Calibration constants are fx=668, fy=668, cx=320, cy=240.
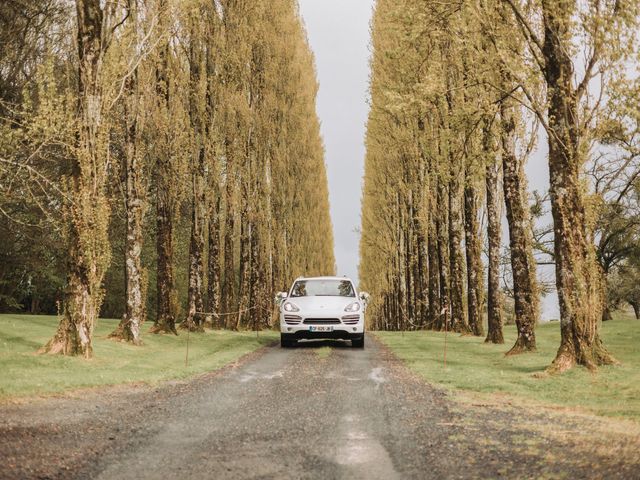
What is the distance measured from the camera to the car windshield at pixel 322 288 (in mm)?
16922

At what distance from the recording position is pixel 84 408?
24.1ft

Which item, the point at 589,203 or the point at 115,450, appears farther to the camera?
the point at 589,203

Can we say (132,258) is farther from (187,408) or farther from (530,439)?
(530,439)

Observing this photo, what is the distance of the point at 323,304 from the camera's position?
1595 cm

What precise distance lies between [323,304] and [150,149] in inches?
351

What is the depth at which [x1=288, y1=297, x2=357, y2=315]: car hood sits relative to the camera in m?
15.8

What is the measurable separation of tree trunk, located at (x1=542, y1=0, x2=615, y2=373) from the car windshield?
6.46 meters

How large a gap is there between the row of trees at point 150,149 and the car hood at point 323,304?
14.5 ft

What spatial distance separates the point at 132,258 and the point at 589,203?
37.0 ft

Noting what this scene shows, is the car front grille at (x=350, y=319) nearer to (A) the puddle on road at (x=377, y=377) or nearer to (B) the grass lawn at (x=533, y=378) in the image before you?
(B) the grass lawn at (x=533, y=378)

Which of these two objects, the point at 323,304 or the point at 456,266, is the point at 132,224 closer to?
the point at 323,304

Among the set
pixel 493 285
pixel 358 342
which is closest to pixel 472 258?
pixel 493 285

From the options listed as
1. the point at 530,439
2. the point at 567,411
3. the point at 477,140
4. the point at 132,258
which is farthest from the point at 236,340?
the point at 530,439

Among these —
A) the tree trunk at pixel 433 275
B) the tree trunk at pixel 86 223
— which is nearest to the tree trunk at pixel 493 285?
the tree trunk at pixel 433 275
